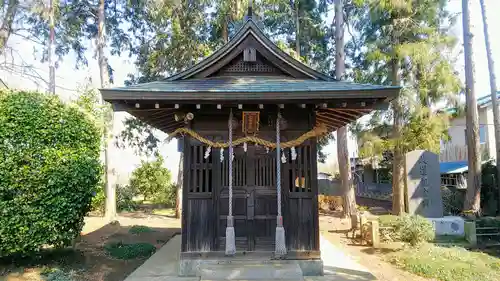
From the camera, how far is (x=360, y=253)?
932 centimetres

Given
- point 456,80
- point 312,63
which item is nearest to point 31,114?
point 456,80

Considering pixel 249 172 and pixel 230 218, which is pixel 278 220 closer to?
pixel 230 218

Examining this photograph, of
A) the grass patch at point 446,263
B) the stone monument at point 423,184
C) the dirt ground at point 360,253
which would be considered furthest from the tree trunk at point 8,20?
the stone monument at point 423,184

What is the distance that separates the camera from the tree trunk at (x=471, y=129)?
1338 centimetres

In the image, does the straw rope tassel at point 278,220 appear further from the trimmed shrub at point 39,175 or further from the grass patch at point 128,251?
the grass patch at point 128,251

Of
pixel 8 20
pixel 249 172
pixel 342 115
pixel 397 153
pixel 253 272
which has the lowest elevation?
pixel 253 272

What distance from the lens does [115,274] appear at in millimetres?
7363

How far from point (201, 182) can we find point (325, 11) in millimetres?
18007

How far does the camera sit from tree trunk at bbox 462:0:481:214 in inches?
527

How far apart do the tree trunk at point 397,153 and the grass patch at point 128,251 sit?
11216mm

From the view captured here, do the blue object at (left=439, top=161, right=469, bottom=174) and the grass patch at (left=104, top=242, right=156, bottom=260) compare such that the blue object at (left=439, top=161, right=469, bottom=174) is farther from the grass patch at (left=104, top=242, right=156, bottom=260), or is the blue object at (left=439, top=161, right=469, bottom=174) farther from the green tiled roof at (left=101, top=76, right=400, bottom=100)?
the grass patch at (left=104, top=242, right=156, bottom=260)

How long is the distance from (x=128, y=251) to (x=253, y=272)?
4457 millimetres

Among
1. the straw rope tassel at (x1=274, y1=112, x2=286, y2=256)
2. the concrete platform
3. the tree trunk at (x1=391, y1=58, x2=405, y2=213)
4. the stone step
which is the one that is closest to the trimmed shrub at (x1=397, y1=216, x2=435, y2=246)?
the concrete platform

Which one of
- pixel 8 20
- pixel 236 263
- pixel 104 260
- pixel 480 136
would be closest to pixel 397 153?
pixel 480 136
